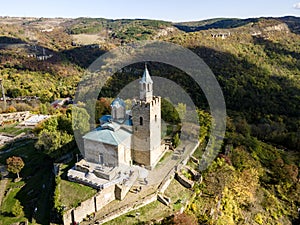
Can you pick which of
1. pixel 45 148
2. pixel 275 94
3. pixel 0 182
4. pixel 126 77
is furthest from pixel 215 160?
pixel 126 77

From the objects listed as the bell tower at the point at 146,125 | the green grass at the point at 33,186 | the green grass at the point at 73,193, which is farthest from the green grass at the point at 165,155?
the green grass at the point at 33,186

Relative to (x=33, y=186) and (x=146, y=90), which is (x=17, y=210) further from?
(x=146, y=90)

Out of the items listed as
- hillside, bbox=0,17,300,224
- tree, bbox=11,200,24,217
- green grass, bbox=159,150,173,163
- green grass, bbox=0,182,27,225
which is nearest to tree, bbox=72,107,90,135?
green grass, bbox=0,182,27,225

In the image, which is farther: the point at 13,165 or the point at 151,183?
the point at 13,165

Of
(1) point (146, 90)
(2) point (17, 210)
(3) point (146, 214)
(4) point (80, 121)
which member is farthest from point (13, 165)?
(1) point (146, 90)

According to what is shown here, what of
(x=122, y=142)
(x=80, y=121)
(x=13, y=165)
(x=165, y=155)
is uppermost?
(x=122, y=142)

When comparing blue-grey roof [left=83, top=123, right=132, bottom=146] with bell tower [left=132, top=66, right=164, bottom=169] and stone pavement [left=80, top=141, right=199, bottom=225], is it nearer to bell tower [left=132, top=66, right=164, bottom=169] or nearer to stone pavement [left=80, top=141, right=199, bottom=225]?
bell tower [left=132, top=66, right=164, bottom=169]

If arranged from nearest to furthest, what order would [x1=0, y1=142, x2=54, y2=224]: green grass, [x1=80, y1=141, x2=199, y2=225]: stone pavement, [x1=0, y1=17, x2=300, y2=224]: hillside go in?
[x1=80, y1=141, x2=199, y2=225]: stone pavement
[x1=0, y1=142, x2=54, y2=224]: green grass
[x1=0, y1=17, x2=300, y2=224]: hillside
